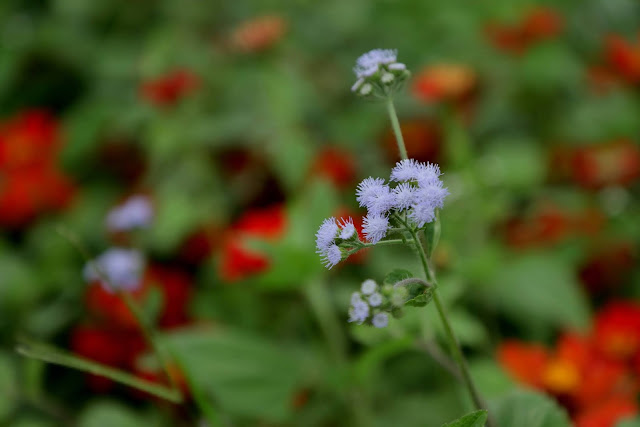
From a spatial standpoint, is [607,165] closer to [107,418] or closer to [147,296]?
[147,296]

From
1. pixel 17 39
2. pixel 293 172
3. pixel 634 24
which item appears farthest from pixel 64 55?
pixel 634 24

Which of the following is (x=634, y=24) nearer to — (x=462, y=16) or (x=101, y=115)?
(x=462, y=16)

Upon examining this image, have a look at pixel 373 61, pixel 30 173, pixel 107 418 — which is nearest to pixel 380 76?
pixel 373 61

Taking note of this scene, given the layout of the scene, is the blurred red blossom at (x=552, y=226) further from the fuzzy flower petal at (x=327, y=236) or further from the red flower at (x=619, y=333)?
the fuzzy flower petal at (x=327, y=236)

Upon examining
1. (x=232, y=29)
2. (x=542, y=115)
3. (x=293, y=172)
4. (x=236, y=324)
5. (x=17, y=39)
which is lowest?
(x=236, y=324)

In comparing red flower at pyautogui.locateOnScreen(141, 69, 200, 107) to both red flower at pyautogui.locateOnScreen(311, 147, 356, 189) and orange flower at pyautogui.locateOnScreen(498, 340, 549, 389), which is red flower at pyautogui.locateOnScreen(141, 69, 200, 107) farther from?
orange flower at pyautogui.locateOnScreen(498, 340, 549, 389)

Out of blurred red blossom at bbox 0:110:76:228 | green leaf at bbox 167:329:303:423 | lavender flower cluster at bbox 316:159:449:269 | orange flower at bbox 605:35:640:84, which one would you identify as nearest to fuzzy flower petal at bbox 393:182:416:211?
lavender flower cluster at bbox 316:159:449:269
